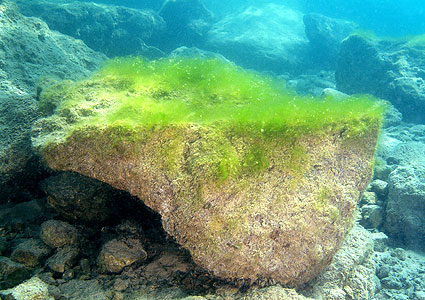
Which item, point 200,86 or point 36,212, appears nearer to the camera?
point 36,212

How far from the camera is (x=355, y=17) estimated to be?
94.3ft

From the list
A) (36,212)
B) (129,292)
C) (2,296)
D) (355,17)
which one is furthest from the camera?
(355,17)

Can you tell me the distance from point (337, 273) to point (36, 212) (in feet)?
13.4

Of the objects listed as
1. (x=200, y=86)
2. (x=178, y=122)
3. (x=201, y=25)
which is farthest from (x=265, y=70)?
(x=178, y=122)

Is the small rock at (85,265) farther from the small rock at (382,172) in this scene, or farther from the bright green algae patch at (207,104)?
the small rock at (382,172)

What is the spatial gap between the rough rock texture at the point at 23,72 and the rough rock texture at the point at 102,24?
505cm

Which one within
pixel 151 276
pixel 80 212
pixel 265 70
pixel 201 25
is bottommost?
pixel 151 276

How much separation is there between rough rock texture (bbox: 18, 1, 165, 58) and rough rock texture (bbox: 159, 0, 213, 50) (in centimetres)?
188

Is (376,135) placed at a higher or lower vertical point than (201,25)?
lower

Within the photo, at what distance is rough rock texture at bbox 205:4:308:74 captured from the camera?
54.4ft

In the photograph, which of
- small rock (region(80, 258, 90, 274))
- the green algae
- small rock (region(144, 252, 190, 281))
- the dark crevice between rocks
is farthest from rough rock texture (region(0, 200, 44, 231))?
small rock (region(144, 252, 190, 281))

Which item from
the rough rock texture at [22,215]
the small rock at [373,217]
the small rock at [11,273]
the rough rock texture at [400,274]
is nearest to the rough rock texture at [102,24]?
the rough rock texture at [22,215]

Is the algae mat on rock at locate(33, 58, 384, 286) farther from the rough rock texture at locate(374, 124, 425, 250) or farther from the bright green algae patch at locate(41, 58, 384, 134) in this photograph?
the rough rock texture at locate(374, 124, 425, 250)

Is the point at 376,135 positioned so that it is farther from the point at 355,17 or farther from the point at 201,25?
the point at 355,17
